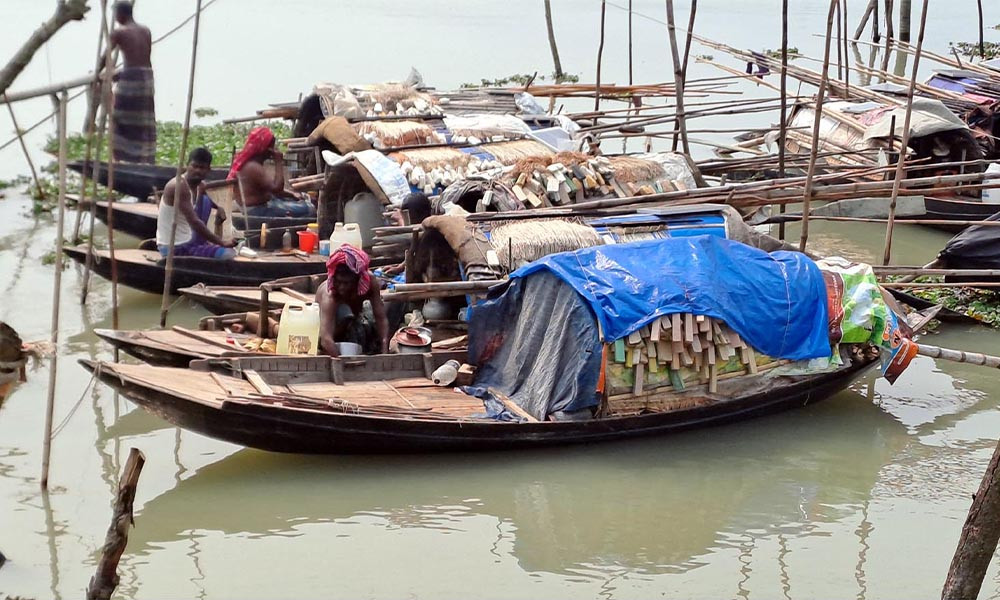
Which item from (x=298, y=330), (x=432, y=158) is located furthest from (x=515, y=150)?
(x=298, y=330)

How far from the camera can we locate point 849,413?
7.87 metres

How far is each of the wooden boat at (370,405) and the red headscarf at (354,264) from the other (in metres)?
0.46

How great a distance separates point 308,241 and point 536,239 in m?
2.86

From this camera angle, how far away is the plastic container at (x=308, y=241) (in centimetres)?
995

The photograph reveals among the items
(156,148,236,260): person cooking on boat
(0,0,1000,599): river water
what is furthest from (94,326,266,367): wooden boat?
(156,148,236,260): person cooking on boat

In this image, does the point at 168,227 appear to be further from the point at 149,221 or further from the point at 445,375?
the point at 445,375

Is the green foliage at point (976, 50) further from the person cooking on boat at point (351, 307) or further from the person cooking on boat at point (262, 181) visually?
the person cooking on boat at point (351, 307)

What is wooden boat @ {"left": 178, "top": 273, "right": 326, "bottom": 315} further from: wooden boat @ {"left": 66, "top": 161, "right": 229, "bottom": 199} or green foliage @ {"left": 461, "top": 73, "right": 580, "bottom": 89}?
green foliage @ {"left": 461, "top": 73, "right": 580, "bottom": 89}

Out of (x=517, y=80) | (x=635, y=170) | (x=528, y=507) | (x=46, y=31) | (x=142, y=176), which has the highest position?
(x=517, y=80)

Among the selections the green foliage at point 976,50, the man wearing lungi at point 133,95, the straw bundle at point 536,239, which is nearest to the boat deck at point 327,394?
the straw bundle at point 536,239

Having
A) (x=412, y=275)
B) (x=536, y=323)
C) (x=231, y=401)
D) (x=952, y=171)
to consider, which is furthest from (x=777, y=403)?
(x=952, y=171)

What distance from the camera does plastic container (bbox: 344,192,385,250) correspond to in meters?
9.91

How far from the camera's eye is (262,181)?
10.1m

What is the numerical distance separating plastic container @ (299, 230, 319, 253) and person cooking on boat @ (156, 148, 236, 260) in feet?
2.18
